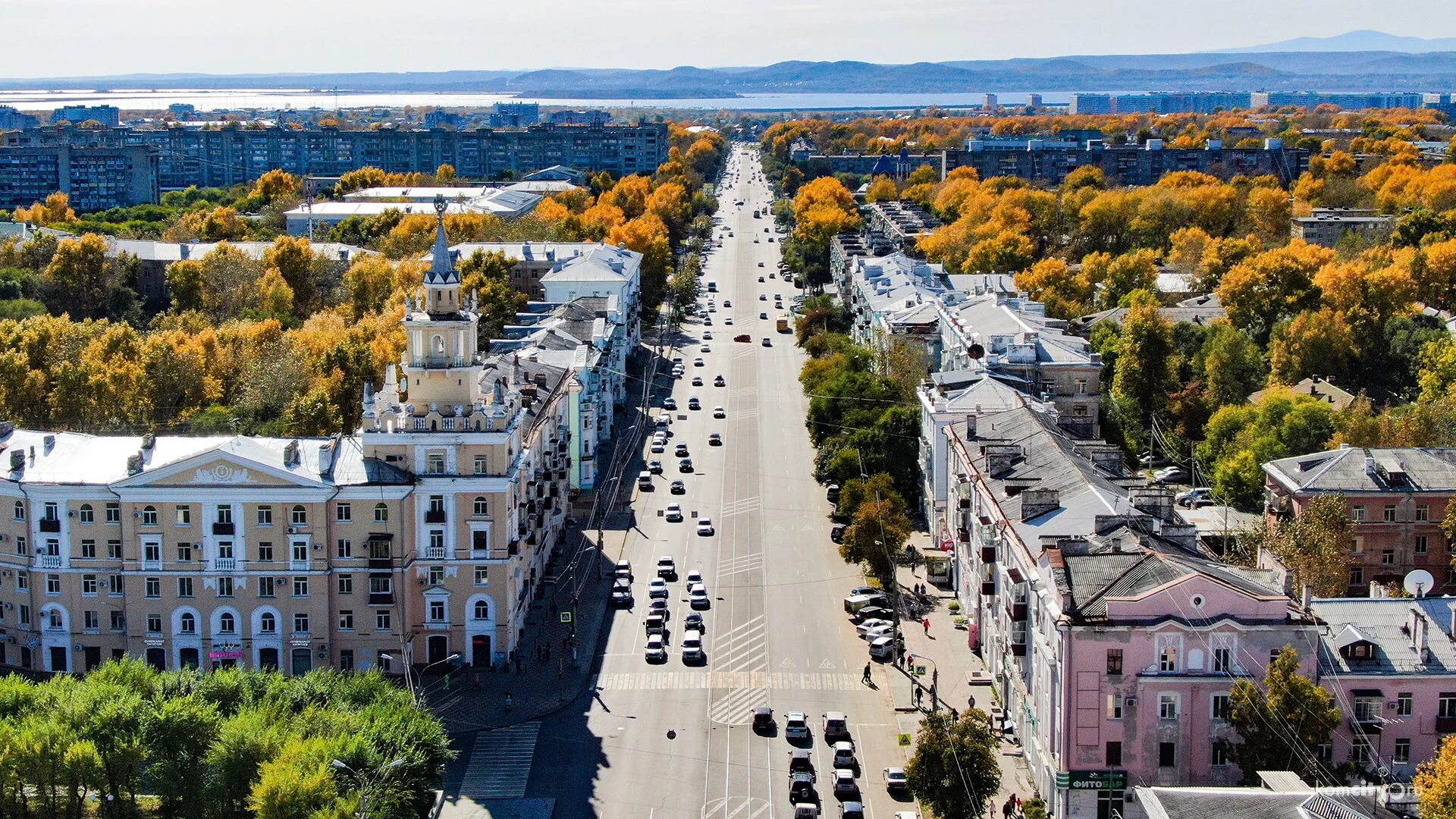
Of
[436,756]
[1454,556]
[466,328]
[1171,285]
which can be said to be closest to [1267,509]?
[1454,556]

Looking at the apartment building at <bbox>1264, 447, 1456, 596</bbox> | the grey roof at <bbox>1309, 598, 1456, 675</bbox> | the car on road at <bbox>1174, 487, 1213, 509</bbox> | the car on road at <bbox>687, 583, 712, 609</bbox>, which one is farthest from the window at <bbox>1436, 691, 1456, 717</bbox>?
the car on road at <bbox>1174, 487, 1213, 509</bbox>

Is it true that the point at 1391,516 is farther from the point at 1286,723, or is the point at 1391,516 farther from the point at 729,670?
the point at 729,670

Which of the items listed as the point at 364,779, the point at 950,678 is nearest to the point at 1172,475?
the point at 950,678

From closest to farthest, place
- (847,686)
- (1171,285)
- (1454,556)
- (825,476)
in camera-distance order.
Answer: (847,686) → (1454,556) → (825,476) → (1171,285)

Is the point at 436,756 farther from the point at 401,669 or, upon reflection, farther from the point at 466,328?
the point at 466,328

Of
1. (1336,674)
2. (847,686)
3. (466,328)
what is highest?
(466,328)

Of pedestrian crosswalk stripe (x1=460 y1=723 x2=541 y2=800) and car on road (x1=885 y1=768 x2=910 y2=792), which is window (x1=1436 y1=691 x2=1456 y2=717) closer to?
car on road (x1=885 y1=768 x2=910 y2=792)
